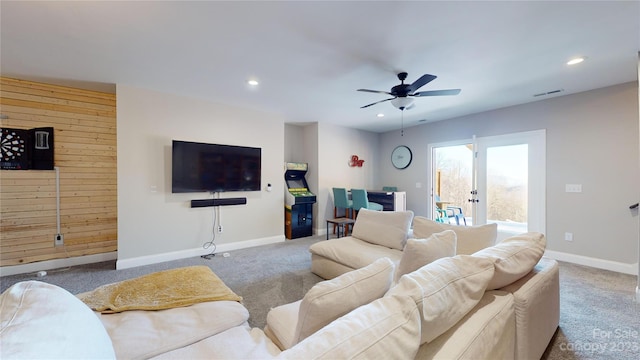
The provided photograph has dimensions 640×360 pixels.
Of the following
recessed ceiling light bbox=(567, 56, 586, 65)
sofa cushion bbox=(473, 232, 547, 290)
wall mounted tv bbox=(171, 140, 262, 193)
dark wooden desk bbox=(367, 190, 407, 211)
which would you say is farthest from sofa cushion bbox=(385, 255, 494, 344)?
dark wooden desk bbox=(367, 190, 407, 211)

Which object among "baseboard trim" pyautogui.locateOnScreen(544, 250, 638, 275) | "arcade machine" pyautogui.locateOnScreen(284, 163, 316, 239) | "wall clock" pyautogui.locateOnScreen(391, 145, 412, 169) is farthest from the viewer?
"wall clock" pyautogui.locateOnScreen(391, 145, 412, 169)

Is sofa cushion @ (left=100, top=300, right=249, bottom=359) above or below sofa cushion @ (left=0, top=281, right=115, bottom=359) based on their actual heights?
below

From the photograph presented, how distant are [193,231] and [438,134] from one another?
17.0ft

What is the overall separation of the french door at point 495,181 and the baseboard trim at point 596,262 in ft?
1.39

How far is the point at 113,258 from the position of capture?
3920 mm

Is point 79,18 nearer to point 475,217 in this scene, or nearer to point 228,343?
point 228,343

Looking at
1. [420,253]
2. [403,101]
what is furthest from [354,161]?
[420,253]

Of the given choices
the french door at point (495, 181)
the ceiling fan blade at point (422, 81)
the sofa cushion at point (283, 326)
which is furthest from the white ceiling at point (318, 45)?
the sofa cushion at point (283, 326)

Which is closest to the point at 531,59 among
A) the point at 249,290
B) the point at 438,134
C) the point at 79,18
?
the point at 438,134

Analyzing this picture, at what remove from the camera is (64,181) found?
3551 millimetres

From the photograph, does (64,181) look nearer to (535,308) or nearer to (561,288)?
(535,308)

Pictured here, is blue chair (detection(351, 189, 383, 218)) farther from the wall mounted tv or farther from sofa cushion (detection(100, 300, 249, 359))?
sofa cushion (detection(100, 300, 249, 359))

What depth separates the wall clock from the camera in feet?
20.1

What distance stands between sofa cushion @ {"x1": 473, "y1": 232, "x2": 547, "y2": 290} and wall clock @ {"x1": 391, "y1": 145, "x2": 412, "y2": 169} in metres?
4.43
